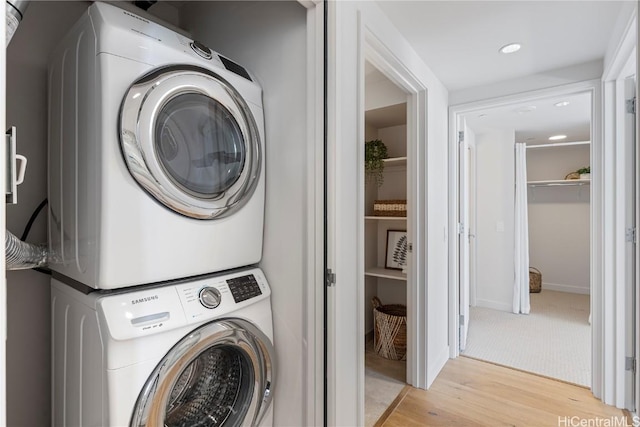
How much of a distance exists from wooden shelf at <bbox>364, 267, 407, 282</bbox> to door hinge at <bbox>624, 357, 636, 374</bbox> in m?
1.43

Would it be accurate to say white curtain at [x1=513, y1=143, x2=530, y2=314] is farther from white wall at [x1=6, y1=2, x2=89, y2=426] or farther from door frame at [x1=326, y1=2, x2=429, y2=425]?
white wall at [x1=6, y1=2, x2=89, y2=426]

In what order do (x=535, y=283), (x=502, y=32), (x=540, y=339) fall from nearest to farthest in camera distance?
(x=502, y=32)
(x=540, y=339)
(x=535, y=283)

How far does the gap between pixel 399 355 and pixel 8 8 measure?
2887mm

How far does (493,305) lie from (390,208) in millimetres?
2231

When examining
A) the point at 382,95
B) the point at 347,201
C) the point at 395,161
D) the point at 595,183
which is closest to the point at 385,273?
the point at 395,161

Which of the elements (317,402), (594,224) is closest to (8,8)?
(317,402)

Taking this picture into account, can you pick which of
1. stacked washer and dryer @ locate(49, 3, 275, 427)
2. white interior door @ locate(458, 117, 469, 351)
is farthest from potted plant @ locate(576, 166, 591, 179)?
stacked washer and dryer @ locate(49, 3, 275, 427)

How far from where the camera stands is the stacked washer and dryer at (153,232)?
3.11ft

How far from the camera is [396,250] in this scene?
315 centimetres

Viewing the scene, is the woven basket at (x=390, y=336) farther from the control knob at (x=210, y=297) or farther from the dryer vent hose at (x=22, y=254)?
the dryer vent hose at (x=22, y=254)

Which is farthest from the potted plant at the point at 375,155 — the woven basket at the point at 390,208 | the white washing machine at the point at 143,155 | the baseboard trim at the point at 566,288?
the baseboard trim at the point at 566,288

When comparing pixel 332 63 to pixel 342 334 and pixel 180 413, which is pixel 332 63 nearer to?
pixel 342 334

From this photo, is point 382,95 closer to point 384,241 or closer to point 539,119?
point 384,241

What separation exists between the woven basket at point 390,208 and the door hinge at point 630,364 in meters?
1.66
